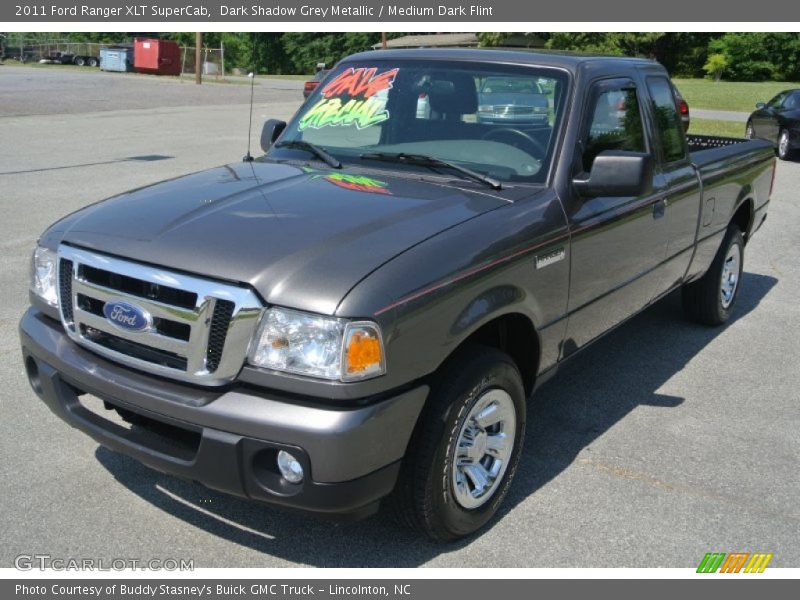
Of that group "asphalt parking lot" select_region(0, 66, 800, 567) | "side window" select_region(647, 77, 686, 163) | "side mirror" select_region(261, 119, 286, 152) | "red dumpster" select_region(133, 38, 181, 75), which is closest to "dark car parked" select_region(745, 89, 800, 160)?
"asphalt parking lot" select_region(0, 66, 800, 567)

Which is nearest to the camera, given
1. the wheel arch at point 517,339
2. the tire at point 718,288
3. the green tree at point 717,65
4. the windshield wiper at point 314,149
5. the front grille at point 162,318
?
the front grille at point 162,318

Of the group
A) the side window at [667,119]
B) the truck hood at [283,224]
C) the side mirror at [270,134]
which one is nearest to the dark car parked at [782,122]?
the side window at [667,119]

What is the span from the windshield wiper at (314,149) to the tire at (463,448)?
4.45 ft

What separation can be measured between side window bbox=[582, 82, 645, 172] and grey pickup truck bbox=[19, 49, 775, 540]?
0.06ft

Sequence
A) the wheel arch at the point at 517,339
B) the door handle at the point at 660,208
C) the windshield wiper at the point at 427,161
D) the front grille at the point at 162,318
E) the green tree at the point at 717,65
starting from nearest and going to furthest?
the front grille at the point at 162,318 → the wheel arch at the point at 517,339 → the windshield wiper at the point at 427,161 → the door handle at the point at 660,208 → the green tree at the point at 717,65

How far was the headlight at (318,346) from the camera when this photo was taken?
277 cm

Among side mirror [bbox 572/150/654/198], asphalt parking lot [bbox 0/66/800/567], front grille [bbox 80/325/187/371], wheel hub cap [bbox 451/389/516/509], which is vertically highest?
side mirror [bbox 572/150/654/198]

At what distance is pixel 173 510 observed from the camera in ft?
11.8

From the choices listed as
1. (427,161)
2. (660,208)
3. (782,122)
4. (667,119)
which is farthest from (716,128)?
(427,161)

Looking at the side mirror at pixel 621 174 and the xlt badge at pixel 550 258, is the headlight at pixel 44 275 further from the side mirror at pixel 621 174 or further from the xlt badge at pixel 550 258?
the side mirror at pixel 621 174

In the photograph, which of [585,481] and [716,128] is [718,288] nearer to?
[585,481]

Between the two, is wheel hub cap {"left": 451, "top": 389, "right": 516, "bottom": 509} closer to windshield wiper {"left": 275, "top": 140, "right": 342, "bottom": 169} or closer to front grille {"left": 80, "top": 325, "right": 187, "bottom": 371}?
front grille {"left": 80, "top": 325, "right": 187, "bottom": 371}

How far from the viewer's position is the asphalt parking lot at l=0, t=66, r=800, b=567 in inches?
133

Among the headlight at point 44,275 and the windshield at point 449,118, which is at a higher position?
the windshield at point 449,118
